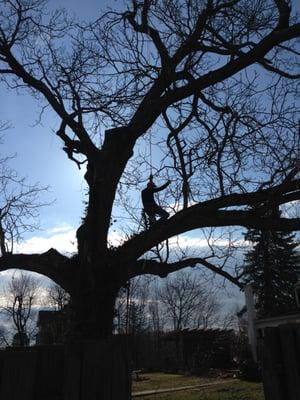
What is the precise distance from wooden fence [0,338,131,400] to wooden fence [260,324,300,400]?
3.69 ft

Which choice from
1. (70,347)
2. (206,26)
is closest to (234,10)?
(206,26)

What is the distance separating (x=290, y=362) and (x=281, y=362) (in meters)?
0.09

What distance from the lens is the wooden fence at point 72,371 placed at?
10.6 ft

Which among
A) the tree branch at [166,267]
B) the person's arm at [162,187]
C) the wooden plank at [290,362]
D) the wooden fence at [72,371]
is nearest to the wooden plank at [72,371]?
the wooden fence at [72,371]

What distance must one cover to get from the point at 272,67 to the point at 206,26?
160 centimetres

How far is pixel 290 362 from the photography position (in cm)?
363

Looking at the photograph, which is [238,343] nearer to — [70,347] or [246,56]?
[246,56]

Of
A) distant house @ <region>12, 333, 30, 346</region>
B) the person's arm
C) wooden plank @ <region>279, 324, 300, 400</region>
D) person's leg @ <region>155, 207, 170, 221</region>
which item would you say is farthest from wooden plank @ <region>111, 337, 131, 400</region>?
distant house @ <region>12, 333, 30, 346</region>

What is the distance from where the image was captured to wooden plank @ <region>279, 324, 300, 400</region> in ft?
11.7

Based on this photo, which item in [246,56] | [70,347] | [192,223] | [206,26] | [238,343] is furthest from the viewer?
[238,343]

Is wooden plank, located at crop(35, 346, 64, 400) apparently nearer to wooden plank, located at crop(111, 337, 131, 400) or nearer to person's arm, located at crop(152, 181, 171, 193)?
wooden plank, located at crop(111, 337, 131, 400)

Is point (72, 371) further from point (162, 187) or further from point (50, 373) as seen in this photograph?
point (162, 187)

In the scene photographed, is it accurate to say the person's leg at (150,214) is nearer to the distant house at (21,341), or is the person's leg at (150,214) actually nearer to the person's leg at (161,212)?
the person's leg at (161,212)

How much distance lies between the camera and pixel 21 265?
824 cm
